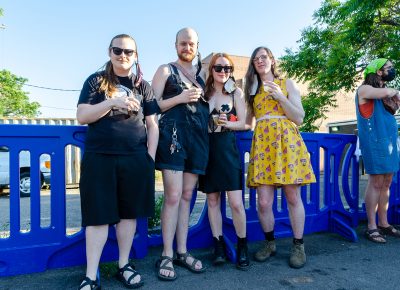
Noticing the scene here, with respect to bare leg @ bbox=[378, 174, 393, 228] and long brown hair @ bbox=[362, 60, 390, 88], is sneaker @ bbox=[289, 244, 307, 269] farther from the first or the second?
long brown hair @ bbox=[362, 60, 390, 88]

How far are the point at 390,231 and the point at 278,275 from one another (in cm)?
185

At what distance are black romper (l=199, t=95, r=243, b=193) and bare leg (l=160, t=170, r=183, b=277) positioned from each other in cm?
31

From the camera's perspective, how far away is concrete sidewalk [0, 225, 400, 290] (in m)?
2.48

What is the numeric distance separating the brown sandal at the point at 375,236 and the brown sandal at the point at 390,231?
0.23 meters

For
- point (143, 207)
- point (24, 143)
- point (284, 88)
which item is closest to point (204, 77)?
point (284, 88)

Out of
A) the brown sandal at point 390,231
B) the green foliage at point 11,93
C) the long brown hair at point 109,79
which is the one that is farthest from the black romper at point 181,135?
the green foliage at point 11,93

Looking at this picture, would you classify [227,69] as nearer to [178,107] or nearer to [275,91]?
[275,91]

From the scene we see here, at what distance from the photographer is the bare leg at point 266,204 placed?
9.90 feet

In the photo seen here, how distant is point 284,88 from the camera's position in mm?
2994

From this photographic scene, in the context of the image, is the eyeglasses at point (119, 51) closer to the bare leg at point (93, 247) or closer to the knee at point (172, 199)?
the knee at point (172, 199)

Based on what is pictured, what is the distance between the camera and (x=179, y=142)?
8.71ft

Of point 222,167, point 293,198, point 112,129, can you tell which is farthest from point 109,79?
point 293,198

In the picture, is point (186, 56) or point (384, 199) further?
point (384, 199)

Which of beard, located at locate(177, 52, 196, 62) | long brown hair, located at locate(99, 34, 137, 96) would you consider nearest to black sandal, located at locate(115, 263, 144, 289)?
long brown hair, located at locate(99, 34, 137, 96)
